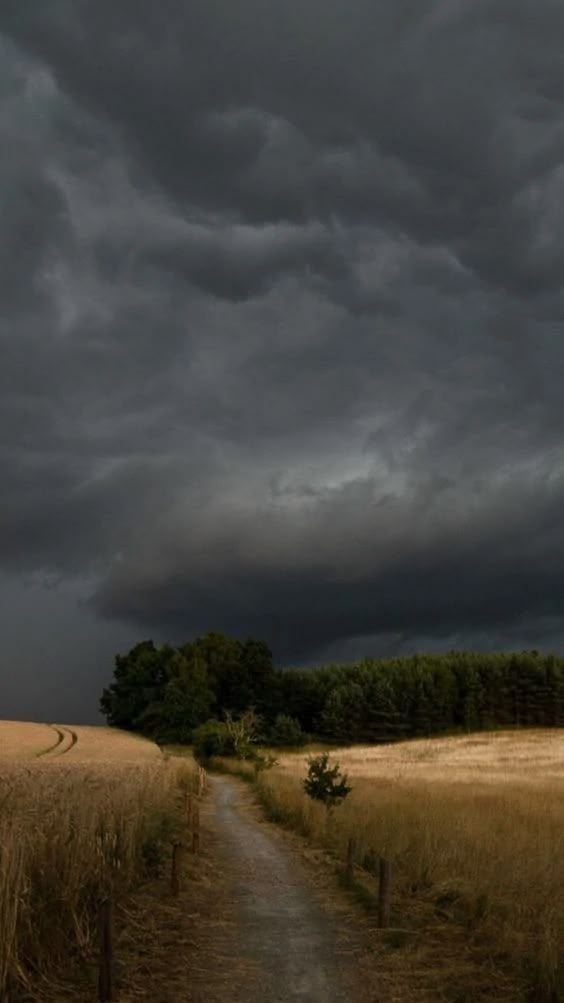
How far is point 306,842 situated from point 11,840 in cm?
1612

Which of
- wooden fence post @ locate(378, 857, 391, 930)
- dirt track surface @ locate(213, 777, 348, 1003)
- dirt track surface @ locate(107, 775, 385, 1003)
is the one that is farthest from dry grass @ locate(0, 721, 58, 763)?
wooden fence post @ locate(378, 857, 391, 930)

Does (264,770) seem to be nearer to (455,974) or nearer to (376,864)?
(376,864)

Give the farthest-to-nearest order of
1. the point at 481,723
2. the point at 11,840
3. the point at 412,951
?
1. the point at 481,723
2. the point at 412,951
3. the point at 11,840

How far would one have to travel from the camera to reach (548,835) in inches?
1006

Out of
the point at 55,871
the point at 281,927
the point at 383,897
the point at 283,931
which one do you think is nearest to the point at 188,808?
the point at 281,927

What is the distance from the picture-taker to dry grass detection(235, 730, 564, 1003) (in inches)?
459

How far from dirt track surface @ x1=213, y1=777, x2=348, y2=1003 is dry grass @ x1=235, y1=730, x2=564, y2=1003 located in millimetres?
1319

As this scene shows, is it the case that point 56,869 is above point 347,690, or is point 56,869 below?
below

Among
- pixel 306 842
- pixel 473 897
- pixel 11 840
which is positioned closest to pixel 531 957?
pixel 473 897

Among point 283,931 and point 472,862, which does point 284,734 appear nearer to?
point 472,862

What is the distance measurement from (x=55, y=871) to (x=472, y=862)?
30.4 feet

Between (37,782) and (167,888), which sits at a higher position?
(37,782)

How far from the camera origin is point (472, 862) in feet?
59.2

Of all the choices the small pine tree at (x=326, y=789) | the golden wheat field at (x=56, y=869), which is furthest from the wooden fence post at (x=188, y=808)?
the golden wheat field at (x=56, y=869)
